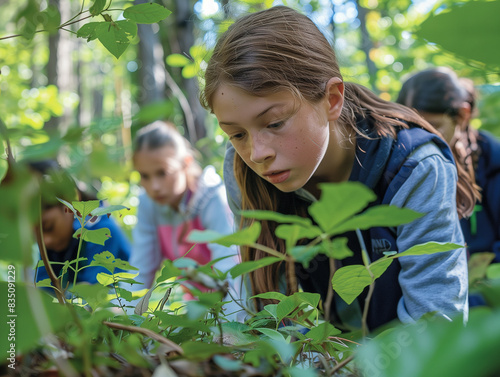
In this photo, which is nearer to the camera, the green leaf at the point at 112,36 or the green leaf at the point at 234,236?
the green leaf at the point at 234,236

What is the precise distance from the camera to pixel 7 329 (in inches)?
14.5

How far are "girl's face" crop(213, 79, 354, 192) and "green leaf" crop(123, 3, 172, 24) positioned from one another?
19.9 inches

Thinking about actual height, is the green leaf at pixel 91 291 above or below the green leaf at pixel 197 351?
below

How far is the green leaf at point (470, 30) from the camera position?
0.29 metres

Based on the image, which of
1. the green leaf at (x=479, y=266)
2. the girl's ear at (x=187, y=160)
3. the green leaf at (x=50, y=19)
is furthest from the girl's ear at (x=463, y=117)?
the green leaf at (x=50, y=19)

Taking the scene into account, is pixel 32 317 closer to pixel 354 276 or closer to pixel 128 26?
pixel 354 276

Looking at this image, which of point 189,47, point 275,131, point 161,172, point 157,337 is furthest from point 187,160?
point 157,337

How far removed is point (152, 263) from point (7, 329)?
3.12 m

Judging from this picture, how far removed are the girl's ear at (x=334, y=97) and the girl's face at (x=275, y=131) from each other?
0.19 feet

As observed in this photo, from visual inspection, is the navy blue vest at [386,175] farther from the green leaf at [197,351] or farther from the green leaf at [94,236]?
the green leaf at [197,351]

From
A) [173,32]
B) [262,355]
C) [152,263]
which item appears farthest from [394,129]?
[173,32]

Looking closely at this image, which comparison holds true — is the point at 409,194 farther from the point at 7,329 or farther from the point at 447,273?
the point at 7,329

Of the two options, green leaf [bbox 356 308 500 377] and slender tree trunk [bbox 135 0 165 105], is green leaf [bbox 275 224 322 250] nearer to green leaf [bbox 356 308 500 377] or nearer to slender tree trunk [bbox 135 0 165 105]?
green leaf [bbox 356 308 500 377]

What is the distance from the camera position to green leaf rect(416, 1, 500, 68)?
0.29 metres
